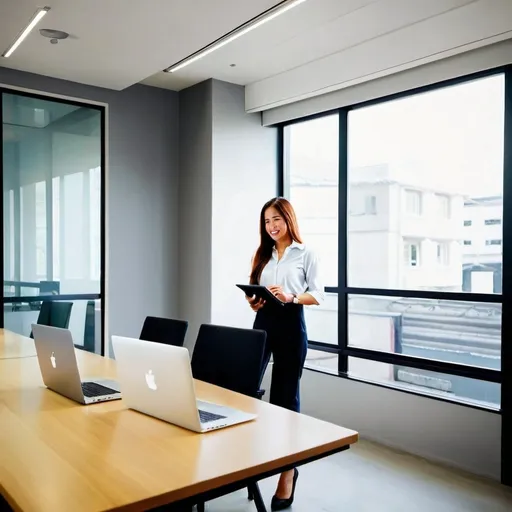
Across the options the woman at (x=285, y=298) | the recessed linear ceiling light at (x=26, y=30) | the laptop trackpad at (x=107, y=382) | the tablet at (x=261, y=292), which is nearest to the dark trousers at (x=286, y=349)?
the woman at (x=285, y=298)

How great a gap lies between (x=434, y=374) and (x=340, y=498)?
4.09 feet

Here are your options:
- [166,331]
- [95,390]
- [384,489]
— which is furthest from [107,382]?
[384,489]

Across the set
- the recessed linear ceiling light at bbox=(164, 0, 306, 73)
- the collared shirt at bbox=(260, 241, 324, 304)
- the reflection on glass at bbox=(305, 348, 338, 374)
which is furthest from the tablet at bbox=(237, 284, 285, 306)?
the reflection on glass at bbox=(305, 348, 338, 374)

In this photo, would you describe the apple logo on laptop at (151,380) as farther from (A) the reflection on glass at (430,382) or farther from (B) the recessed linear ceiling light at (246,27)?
(A) the reflection on glass at (430,382)

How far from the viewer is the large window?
3.66 m

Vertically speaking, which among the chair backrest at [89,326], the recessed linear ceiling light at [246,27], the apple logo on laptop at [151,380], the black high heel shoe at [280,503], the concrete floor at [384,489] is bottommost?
the concrete floor at [384,489]

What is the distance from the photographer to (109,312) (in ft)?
16.1

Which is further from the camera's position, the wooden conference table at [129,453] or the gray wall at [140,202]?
the gray wall at [140,202]

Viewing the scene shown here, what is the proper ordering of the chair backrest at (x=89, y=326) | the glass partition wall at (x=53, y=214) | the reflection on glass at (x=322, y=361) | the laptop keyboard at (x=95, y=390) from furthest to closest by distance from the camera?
the chair backrest at (x=89, y=326)
the reflection on glass at (x=322, y=361)
the glass partition wall at (x=53, y=214)
the laptop keyboard at (x=95, y=390)

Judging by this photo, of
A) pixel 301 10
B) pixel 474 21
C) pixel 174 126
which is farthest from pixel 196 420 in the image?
pixel 174 126

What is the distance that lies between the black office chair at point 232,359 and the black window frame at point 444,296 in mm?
1669

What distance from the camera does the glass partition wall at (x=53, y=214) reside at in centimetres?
445

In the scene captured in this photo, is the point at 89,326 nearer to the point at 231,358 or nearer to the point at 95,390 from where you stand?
the point at 231,358

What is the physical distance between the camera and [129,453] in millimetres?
1532
